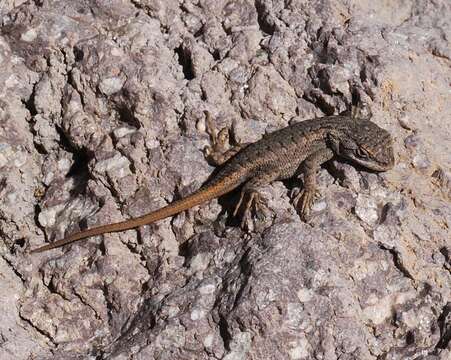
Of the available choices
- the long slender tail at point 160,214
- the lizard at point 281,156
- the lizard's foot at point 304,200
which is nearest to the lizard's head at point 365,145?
the lizard at point 281,156

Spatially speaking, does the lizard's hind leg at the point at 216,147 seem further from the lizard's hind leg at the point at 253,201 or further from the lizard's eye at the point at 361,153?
the lizard's eye at the point at 361,153

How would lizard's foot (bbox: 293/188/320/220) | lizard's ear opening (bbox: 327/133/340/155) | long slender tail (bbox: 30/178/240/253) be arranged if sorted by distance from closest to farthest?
1. lizard's foot (bbox: 293/188/320/220)
2. long slender tail (bbox: 30/178/240/253)
3. lizard's ear opening (bbox: 327/133/340/155)

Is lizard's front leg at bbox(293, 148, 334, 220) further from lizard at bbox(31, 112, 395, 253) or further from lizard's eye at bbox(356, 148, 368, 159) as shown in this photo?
lizard's eye at bbox(356, 148, 368, 159)

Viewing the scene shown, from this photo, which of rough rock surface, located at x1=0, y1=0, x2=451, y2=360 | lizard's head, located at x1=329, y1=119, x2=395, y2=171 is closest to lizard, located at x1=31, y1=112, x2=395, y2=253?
lizard's head, located at x1=329, y1=119, x2=395, y2=171

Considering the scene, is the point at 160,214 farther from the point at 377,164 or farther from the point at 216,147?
the point at 377,164

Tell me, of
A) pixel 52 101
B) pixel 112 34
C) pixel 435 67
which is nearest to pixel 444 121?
pixel 435 67

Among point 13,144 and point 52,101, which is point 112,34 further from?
point 13,144

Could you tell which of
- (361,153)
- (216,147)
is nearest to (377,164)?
(361,153)
